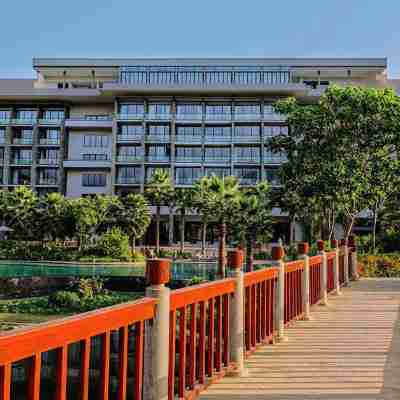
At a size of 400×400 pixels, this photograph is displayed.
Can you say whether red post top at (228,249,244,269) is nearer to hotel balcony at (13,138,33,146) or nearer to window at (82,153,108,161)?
window at (82,153,108,161)

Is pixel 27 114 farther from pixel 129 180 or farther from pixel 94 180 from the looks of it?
pixel 129 180

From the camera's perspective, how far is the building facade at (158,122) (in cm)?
5759

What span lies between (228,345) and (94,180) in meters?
56.8

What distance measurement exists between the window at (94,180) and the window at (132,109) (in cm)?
705

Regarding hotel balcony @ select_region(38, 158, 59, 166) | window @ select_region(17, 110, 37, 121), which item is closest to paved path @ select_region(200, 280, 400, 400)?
hotel balcony @ select_region(38, 158, 59, 166)

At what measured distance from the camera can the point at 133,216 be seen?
45531 millimetres

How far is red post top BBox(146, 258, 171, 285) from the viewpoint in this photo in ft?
10.6

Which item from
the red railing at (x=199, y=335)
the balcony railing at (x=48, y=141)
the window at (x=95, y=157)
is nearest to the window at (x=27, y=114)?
the balcony railing at (x=48, y=141)

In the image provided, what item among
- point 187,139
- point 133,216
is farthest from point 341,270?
point 187,139

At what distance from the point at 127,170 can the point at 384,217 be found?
93.2ft

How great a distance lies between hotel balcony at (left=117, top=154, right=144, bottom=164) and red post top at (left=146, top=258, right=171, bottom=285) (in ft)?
180

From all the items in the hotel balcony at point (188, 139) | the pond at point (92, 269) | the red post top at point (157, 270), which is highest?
the hotel balcony at point (188, 139)

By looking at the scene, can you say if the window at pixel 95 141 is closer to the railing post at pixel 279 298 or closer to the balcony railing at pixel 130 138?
Answer: the balcony railing at pixel 130 138

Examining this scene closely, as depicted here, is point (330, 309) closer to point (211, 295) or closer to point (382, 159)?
point (211, 295)
